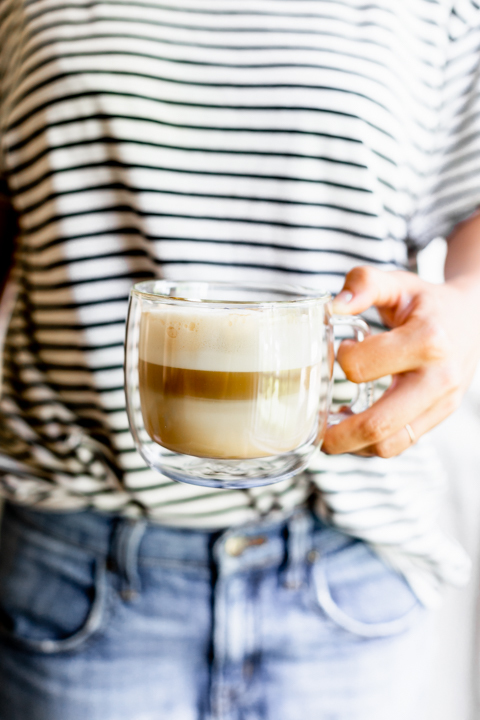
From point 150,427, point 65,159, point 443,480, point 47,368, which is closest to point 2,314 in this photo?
point 47,368

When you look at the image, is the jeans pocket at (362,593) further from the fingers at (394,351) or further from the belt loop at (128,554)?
the fingers at (394,351)

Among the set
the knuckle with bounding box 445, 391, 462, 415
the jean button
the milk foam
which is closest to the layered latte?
the milk foam

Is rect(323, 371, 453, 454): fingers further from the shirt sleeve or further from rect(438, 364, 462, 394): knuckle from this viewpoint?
the shirt sleeve

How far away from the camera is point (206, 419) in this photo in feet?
1.19

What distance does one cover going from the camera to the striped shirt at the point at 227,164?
519 millimetres

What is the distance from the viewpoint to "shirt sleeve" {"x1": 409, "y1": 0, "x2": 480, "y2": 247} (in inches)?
21.2

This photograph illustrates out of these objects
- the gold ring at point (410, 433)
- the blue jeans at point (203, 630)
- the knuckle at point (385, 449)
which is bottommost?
the blue jeans at point (203, 630)

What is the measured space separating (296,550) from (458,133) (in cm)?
49

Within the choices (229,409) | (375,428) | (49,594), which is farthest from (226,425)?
(49,594)

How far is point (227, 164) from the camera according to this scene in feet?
1.74

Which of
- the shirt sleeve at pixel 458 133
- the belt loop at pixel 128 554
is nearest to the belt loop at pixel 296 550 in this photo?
the belt loop at pixel 128 554

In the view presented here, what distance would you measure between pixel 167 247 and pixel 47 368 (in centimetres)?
21

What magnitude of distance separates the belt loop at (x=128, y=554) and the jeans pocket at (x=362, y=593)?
0.67 ft

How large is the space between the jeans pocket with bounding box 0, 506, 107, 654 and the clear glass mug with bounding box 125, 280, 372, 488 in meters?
0.27
